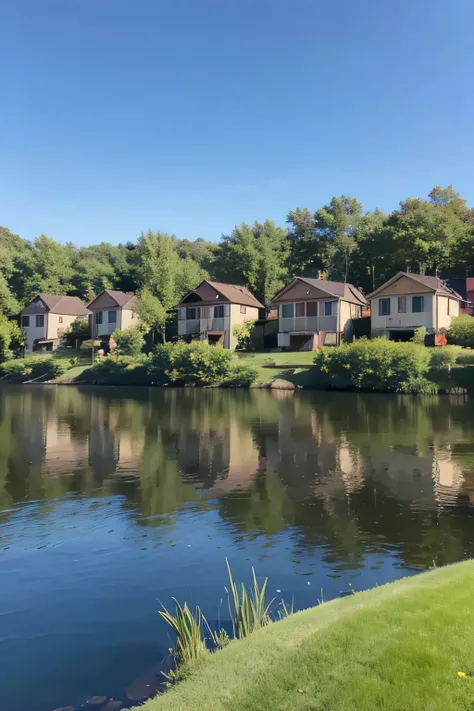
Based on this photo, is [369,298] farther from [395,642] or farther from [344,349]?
[395,642]

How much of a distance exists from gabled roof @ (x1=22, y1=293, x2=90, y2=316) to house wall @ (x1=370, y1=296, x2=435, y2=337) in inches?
1914

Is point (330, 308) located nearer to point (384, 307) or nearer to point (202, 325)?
point (384, 307)

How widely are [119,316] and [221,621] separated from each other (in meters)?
66.8

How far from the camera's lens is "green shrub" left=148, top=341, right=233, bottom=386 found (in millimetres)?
50375

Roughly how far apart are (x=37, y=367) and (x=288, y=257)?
4166 centimetres

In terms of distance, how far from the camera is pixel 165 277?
69.9 m

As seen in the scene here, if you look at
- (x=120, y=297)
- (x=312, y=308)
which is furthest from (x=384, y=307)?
(x=120, y=297)

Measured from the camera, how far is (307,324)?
5769 centimetres

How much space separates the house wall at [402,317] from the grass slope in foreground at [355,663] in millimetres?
47708

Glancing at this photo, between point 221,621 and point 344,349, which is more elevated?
point 344,349

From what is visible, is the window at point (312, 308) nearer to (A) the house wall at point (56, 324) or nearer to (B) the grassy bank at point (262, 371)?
(B) the grassy bank at point (262, 371)

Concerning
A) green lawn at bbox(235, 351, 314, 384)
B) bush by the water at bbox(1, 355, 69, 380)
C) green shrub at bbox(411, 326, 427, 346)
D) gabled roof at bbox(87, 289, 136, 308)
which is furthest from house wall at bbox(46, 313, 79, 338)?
green shrub at bbox(411, 326, 427, 346)

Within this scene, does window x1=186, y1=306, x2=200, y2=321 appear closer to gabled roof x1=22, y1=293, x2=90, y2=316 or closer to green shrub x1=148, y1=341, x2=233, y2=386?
green shrub x1=148, y1=341, x2=233, y2=386

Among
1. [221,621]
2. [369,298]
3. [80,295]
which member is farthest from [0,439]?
[80,295]
